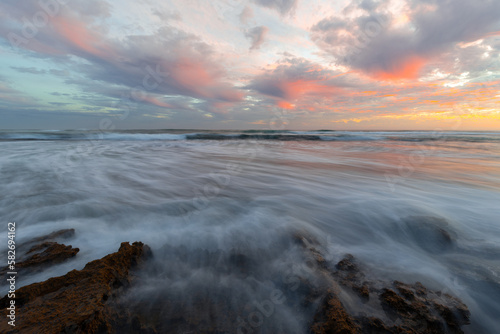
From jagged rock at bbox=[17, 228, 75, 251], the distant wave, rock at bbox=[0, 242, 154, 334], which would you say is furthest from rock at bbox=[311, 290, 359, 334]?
the distant wave

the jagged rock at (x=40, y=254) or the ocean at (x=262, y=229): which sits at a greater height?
the jagged rock at (x=40, y=254)

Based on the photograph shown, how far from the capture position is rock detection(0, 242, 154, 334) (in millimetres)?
1270

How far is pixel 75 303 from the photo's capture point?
4.71 feet

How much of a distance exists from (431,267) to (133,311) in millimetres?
2860

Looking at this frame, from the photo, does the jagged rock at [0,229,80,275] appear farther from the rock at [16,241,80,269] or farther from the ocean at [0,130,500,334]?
the ocean at [0,130,500,334]

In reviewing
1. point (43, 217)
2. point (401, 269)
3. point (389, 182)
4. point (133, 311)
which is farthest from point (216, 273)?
point (389, 182)

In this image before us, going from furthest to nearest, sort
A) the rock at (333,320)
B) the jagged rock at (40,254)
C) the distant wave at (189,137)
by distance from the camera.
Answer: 1. the distant wave at (189,137)
2. the jagged rock at (40,254)
3. the rock at (333,320)

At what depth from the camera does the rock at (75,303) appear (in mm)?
1270

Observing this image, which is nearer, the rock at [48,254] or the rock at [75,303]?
the rock at [75,303]

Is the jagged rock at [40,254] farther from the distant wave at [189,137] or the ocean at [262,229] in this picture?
the distant wave at [189,137]

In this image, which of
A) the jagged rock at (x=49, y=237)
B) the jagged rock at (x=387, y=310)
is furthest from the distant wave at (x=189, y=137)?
the jagged rock at (x=387, y=310)

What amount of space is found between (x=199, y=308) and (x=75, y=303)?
849mm

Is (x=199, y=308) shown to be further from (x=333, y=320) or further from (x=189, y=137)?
(x=189, y=137)

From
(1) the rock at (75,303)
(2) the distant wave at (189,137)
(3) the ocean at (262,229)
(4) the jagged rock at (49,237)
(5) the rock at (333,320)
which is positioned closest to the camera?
(1) the rock at (75,303)
